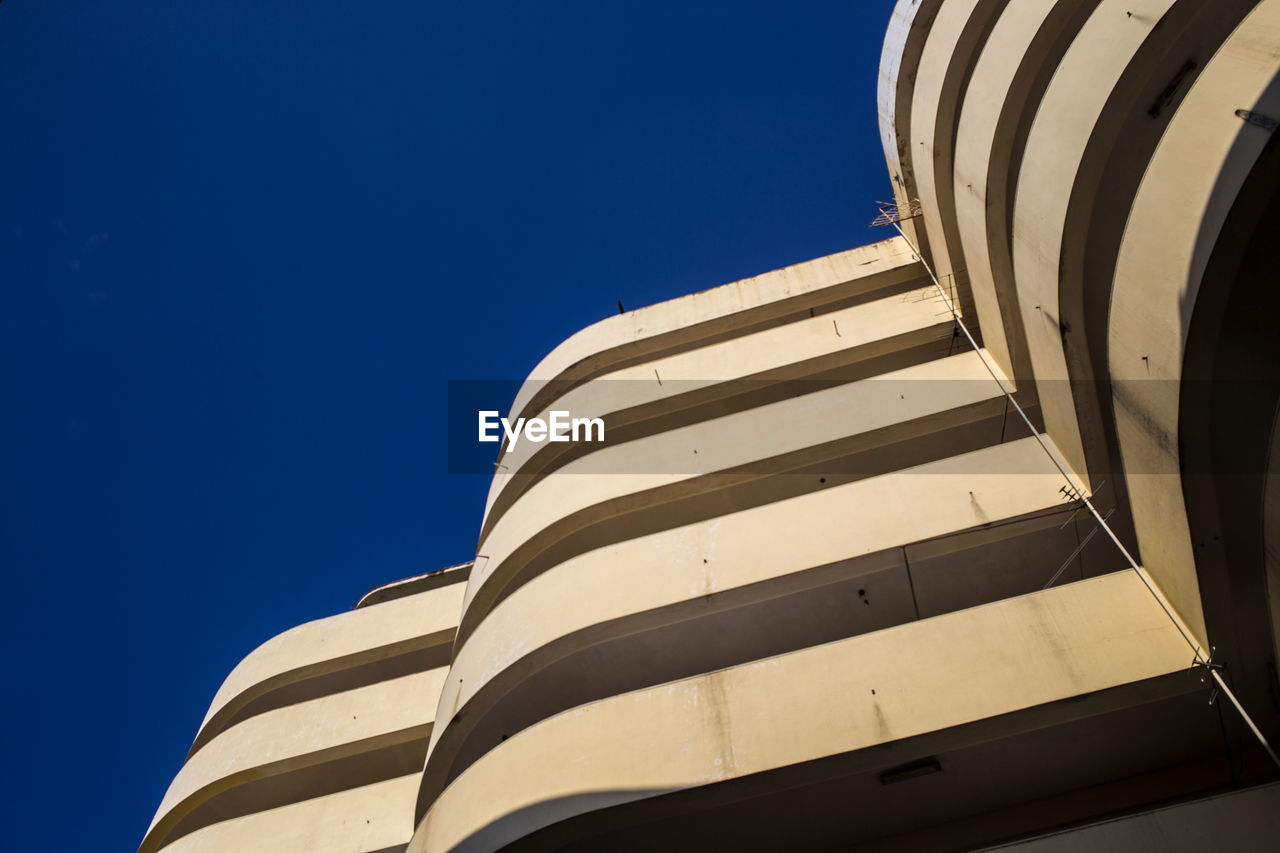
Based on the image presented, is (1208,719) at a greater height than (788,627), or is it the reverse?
(788,627)

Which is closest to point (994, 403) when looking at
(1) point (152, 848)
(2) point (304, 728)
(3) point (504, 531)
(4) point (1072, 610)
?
(4) point (1072, 610)

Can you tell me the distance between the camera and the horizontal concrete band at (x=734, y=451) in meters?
9.80

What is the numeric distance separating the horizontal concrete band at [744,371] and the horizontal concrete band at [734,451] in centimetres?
131

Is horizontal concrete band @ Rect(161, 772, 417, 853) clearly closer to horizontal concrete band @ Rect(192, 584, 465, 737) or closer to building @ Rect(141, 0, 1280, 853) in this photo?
building @ Rect(141, 0, 1280, 853)

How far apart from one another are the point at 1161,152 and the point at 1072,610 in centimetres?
365

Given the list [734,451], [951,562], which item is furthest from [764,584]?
[734,451]

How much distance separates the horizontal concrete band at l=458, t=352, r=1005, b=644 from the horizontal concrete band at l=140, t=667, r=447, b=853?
6.21 feet

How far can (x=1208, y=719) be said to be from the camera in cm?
635

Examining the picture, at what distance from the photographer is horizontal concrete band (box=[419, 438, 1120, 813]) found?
26.2 ft

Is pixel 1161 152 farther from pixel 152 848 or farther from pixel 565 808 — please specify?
pixel 152 848

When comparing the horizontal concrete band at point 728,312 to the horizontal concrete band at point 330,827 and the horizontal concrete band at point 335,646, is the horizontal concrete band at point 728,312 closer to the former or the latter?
the horizontal concrete band at point 335,646

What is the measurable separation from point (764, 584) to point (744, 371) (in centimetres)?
461

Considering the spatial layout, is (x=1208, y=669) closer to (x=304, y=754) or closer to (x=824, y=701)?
(x=824, y=701)

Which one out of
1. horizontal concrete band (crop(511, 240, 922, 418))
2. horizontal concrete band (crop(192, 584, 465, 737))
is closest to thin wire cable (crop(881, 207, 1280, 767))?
Result: horizontal concrete band (crop(511, 240, 922, 418))
